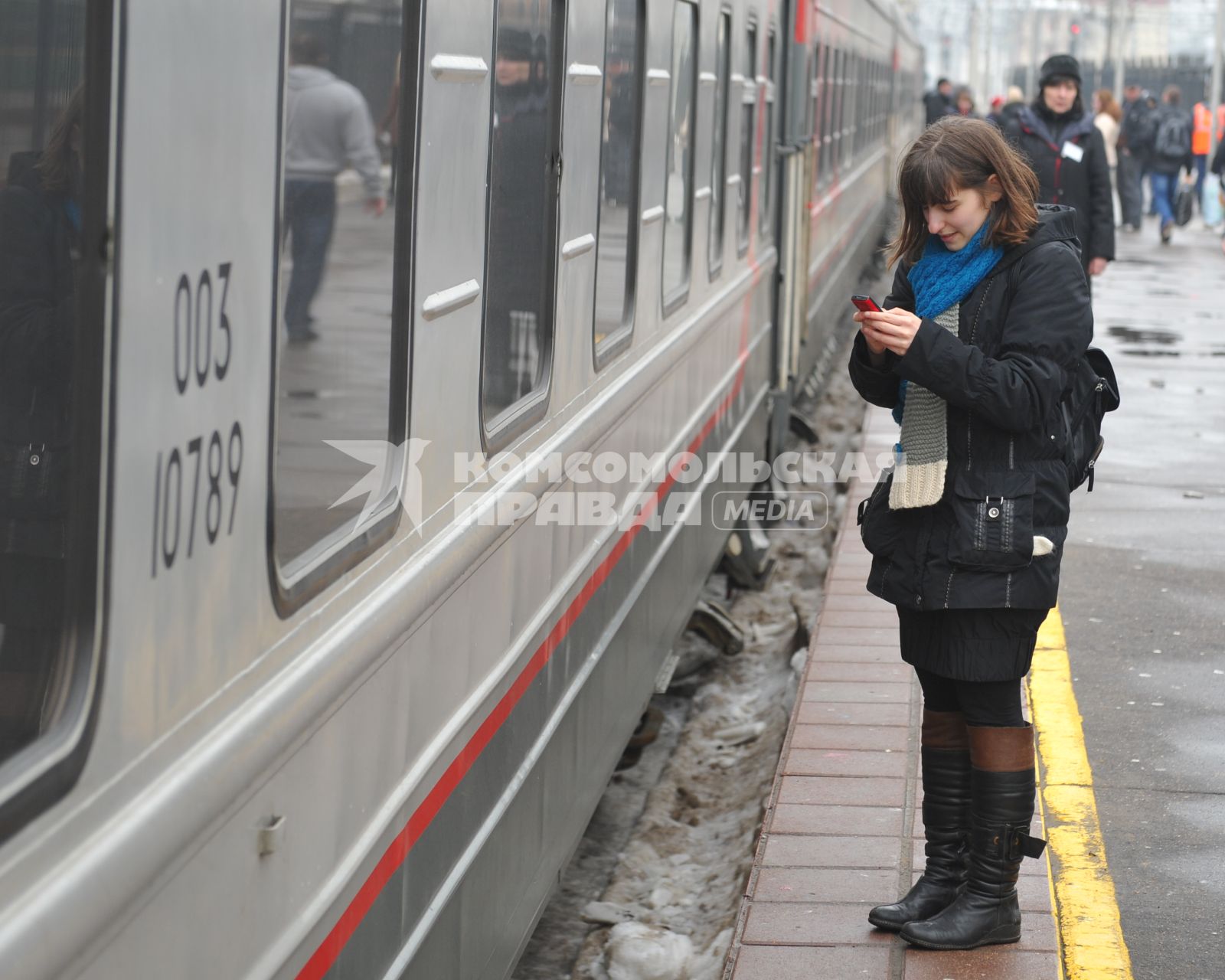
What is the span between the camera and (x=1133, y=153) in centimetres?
2384

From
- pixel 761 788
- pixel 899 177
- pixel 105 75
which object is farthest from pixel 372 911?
pixel 761 788

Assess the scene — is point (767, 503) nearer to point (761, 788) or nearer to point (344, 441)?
point (761, 788)

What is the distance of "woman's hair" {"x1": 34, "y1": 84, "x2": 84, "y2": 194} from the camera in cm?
136

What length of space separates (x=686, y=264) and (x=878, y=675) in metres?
1.37

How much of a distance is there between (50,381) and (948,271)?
6.75ft

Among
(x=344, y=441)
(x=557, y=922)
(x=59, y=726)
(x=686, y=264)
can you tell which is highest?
(x=686, y=264)

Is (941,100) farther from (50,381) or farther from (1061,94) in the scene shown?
(50,381)

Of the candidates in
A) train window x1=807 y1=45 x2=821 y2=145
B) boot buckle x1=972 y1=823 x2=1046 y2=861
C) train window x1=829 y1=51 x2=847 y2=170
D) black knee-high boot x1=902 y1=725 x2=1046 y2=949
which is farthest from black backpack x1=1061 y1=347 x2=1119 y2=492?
train window x1=829 y1=51 x2=847 y2=170

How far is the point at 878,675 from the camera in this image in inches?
205

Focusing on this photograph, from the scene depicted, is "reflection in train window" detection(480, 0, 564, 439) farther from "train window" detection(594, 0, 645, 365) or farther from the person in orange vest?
the person in orange vest

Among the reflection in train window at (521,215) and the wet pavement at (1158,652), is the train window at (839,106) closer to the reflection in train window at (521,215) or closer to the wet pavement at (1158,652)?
the wet pavement at (1158,652)

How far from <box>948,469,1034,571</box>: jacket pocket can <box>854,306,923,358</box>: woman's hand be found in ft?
0.93

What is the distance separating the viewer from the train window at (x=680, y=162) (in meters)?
4.79

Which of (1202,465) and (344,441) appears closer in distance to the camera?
(344,441)
